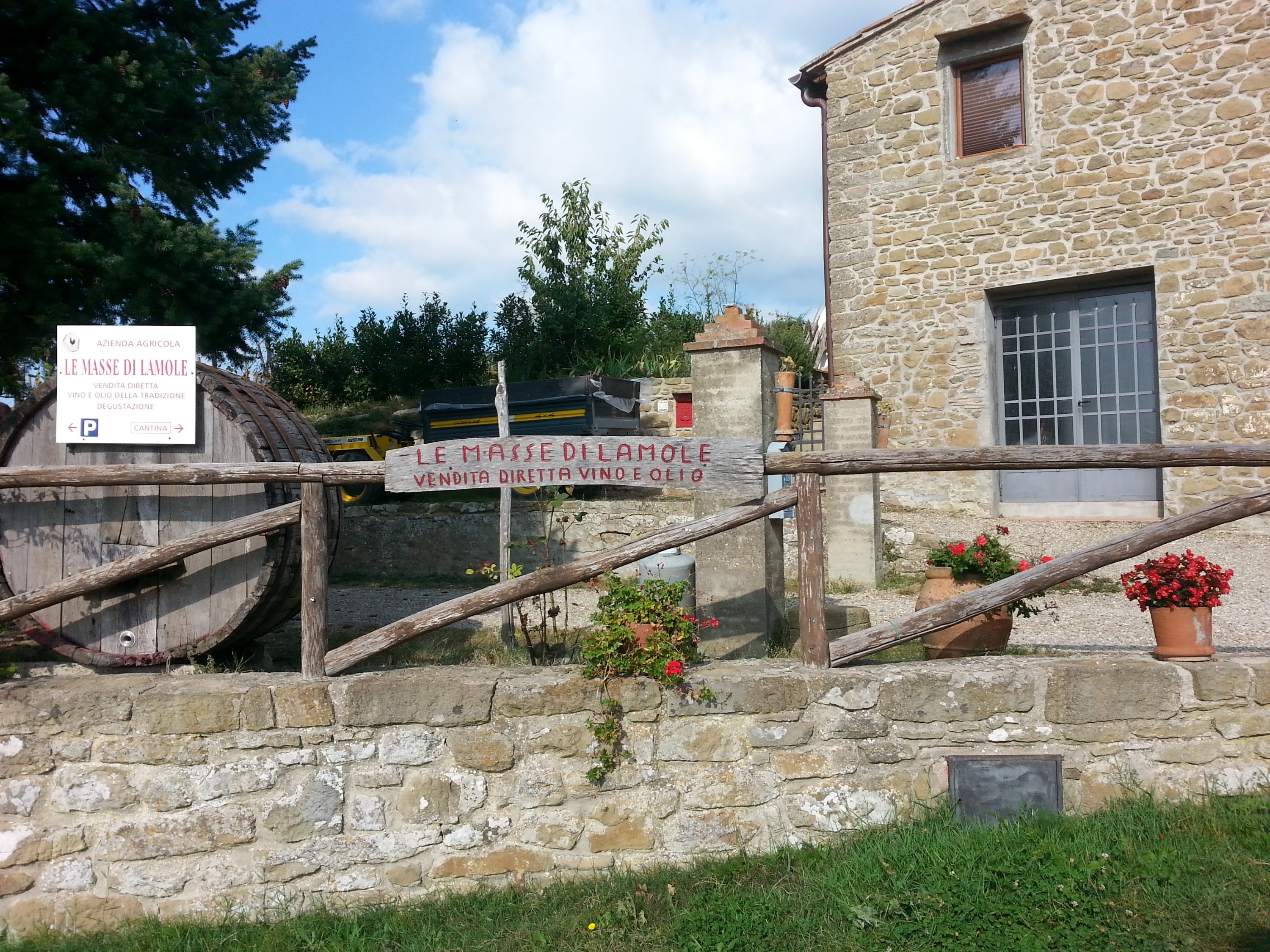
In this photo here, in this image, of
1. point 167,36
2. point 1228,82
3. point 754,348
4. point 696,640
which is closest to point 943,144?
point 1228,82

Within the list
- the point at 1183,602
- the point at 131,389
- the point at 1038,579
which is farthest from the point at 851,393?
the point at 131,389

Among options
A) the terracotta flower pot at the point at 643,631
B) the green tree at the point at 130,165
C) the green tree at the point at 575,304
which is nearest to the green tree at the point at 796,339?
the green tree at the point at 575,304

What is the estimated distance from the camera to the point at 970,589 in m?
4.44

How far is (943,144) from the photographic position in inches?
440

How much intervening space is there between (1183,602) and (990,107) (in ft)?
29.5

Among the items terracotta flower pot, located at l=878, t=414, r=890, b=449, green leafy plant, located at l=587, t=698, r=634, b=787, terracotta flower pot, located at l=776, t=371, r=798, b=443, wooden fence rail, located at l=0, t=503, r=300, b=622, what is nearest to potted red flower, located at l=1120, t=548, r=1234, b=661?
green leafy plant, located at l=587, t=698, r=634, b=787

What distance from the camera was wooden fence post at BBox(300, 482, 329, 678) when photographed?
3771mm

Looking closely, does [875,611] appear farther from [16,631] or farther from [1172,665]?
[16,631]

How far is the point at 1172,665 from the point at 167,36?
318 inches

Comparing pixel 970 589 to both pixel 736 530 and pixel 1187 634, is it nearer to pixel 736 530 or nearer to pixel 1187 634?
pixel 1187 634

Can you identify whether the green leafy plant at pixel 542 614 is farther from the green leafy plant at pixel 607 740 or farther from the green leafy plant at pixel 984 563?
the green leafy plant at pixel 984 563

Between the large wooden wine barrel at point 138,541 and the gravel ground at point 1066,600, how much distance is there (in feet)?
8.13

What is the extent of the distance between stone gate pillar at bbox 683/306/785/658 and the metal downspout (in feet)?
23.3

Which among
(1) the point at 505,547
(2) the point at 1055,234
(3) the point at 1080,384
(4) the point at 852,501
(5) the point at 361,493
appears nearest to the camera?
(1) the point at 505,547
